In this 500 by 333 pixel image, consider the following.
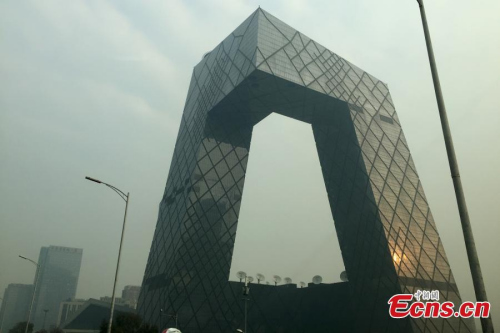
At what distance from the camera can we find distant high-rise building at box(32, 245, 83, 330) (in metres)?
162

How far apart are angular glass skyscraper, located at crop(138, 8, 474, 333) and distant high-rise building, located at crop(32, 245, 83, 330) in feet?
419

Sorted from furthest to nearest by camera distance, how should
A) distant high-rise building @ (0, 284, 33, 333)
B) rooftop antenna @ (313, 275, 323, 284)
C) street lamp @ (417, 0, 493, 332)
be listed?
distant high-rise building @ (0, 284, 33, 333), rooftop antenna @ (313, 275, 323, 284), street lamp @ (417, 0, 493, 332)

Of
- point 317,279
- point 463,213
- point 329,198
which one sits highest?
point 329,198

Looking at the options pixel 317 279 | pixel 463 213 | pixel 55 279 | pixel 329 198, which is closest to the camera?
pixel 463 213

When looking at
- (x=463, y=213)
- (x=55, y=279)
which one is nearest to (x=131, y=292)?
(x=55, y=279)

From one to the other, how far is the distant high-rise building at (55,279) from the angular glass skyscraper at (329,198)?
12771 centimetres

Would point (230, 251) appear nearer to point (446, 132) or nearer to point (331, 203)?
point (331, 203)

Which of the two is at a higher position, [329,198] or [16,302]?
[329,198]

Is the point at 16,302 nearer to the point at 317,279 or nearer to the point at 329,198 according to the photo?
the point at 317,279

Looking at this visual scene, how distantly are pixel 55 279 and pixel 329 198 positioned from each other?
152824 millimetres

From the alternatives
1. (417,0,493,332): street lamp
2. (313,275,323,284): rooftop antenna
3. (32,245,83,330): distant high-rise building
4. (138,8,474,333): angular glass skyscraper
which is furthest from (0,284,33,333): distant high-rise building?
(417,0,493,332): street lamp

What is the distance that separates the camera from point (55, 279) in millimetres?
170750

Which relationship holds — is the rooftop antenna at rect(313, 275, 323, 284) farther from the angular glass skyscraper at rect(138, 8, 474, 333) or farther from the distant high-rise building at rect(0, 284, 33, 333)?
the distant high-rise building at rect(0, 284, 33, 333)

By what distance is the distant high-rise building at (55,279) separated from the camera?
16200 cm
